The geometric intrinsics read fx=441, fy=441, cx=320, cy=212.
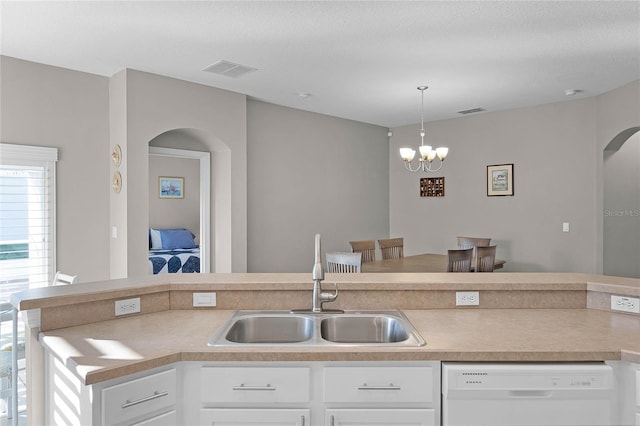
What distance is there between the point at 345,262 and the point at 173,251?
2095 mm

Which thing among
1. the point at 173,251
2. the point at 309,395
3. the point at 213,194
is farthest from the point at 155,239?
the point at 309,395

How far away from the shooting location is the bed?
4.69 metres

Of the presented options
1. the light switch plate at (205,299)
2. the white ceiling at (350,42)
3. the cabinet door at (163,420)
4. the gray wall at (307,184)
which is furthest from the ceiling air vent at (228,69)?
the cabinet door at (163,420)

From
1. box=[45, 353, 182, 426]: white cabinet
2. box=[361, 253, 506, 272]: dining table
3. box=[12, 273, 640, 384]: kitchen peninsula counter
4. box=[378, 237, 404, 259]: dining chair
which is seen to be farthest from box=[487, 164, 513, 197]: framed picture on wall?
box=[45, 353, 182, 426]: white cabinet

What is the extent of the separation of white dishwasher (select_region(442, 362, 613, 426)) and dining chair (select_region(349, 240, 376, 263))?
3.41 m

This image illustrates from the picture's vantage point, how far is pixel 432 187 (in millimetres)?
6641

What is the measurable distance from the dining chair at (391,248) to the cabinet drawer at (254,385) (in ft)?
12.4

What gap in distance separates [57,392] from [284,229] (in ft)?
13.7

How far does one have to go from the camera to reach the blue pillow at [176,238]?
15.9 feet

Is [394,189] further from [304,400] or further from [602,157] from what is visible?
[304,400]

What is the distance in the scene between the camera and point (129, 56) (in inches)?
147

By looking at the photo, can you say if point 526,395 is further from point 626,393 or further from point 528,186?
point 528,186

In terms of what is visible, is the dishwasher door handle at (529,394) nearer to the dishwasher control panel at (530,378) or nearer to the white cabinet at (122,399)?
the dishwasher control panel at (530,378)

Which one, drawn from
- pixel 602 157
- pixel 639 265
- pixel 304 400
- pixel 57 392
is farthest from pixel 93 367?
pixel 639 265
